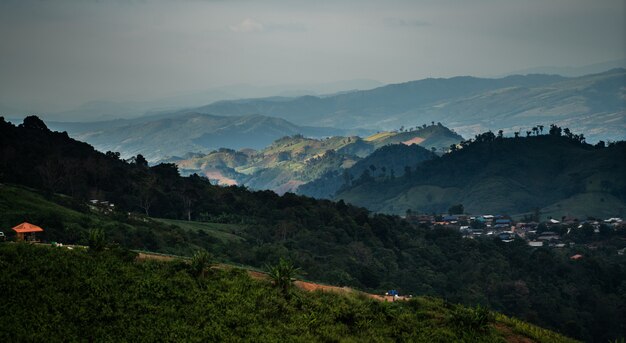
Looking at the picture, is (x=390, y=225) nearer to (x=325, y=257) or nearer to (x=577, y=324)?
(x=325, y=257)

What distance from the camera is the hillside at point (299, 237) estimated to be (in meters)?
81.4

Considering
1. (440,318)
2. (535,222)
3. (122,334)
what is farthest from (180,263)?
(535,222)

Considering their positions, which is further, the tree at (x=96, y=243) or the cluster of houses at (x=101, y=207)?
the cluster of houses at (x=101, y=207)

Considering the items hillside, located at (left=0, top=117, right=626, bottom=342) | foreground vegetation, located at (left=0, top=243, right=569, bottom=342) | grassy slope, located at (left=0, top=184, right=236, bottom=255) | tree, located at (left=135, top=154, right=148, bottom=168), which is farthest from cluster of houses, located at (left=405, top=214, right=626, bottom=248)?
foreground vegetation, located at (left=0, top=243, right=569, bottom=342)

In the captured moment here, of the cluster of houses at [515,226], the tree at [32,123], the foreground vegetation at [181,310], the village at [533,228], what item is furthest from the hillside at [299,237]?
the foreground vegetation at [181,310]

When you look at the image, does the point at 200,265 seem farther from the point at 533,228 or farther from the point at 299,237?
the point at 533,228

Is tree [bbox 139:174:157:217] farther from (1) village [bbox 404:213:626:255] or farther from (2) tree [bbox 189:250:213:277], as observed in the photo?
(2) tree [bbox 189:250:213:277]

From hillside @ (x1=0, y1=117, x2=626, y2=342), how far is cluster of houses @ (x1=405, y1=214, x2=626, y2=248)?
26.9m

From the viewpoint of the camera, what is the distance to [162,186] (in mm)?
119438

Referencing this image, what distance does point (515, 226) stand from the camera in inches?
7362

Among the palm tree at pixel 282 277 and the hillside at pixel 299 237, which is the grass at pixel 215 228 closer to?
the hillside at pixel 299 237

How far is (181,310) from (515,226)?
16573 centimetres

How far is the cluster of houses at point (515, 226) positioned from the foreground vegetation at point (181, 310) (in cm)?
12499

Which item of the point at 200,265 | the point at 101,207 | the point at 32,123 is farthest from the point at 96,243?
the point at 32,123
